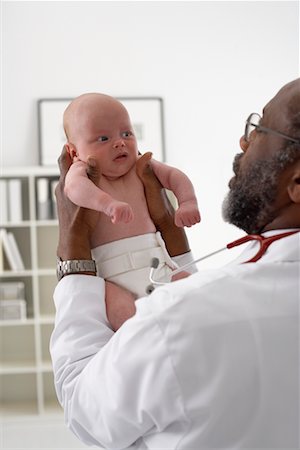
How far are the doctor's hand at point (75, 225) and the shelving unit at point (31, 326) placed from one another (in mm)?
3596

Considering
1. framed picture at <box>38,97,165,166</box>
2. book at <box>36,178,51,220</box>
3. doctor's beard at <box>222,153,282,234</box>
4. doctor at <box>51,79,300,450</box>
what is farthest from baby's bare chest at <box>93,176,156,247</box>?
framed picture at <box>38,97,165,166</box>

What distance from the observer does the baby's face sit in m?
1.48

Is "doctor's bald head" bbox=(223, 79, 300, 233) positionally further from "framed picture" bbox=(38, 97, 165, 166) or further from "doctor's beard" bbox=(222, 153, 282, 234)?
"framed picture" bbox=(38, 97, 165, 166)

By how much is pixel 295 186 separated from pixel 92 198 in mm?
386

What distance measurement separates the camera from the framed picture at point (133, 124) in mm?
5250

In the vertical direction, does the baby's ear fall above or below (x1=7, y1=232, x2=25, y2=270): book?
above

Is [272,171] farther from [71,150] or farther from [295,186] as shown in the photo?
[71,150]

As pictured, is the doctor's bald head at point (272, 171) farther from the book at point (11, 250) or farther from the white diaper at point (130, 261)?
the book at point (11, 250)

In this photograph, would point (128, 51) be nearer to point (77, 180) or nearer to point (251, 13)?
point (251, 13)

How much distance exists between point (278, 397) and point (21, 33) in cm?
474

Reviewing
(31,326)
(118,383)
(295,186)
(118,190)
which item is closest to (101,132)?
(118,190)

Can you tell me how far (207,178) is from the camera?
5414mm

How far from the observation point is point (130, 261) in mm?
1436

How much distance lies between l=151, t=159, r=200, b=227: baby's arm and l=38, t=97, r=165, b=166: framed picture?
148 inches
